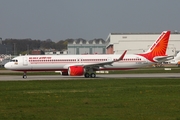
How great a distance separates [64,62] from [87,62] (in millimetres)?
2842

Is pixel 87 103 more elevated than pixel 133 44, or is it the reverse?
pixel 133 44

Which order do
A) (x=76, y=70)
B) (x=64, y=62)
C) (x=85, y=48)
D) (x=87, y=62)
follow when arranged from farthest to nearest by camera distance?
(x=85, y=48) → (x=87, y=62) → (x=64, y=62) → (x=76, y=70)

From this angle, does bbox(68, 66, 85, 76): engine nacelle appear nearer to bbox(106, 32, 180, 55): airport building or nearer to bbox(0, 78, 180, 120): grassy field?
bbox(0, 78, 180, 120): grassy field

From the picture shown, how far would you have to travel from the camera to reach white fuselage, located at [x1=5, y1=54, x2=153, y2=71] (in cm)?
5331

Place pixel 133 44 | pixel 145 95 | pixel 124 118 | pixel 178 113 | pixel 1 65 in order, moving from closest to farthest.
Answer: pixel 124 118 < pixel 178 113 < pixel 145 95 < pixel 1 65 < pixel 133 44

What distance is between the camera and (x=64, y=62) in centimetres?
5366

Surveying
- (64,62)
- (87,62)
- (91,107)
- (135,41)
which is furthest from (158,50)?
(135,41)

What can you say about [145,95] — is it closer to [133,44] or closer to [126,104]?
[126,104]

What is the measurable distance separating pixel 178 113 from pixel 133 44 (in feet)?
394

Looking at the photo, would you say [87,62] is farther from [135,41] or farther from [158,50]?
[135,41]

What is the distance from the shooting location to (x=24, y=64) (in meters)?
53.3

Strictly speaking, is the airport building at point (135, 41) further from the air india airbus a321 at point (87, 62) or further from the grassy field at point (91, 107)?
the grassy field at point (91, 107)

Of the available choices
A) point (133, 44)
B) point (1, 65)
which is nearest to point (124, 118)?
point (1, 65)

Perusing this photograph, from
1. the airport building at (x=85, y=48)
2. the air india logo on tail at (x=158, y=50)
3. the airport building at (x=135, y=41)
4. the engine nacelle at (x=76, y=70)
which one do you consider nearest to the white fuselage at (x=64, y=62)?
the air india logo on tail at (x=158, y=50)
